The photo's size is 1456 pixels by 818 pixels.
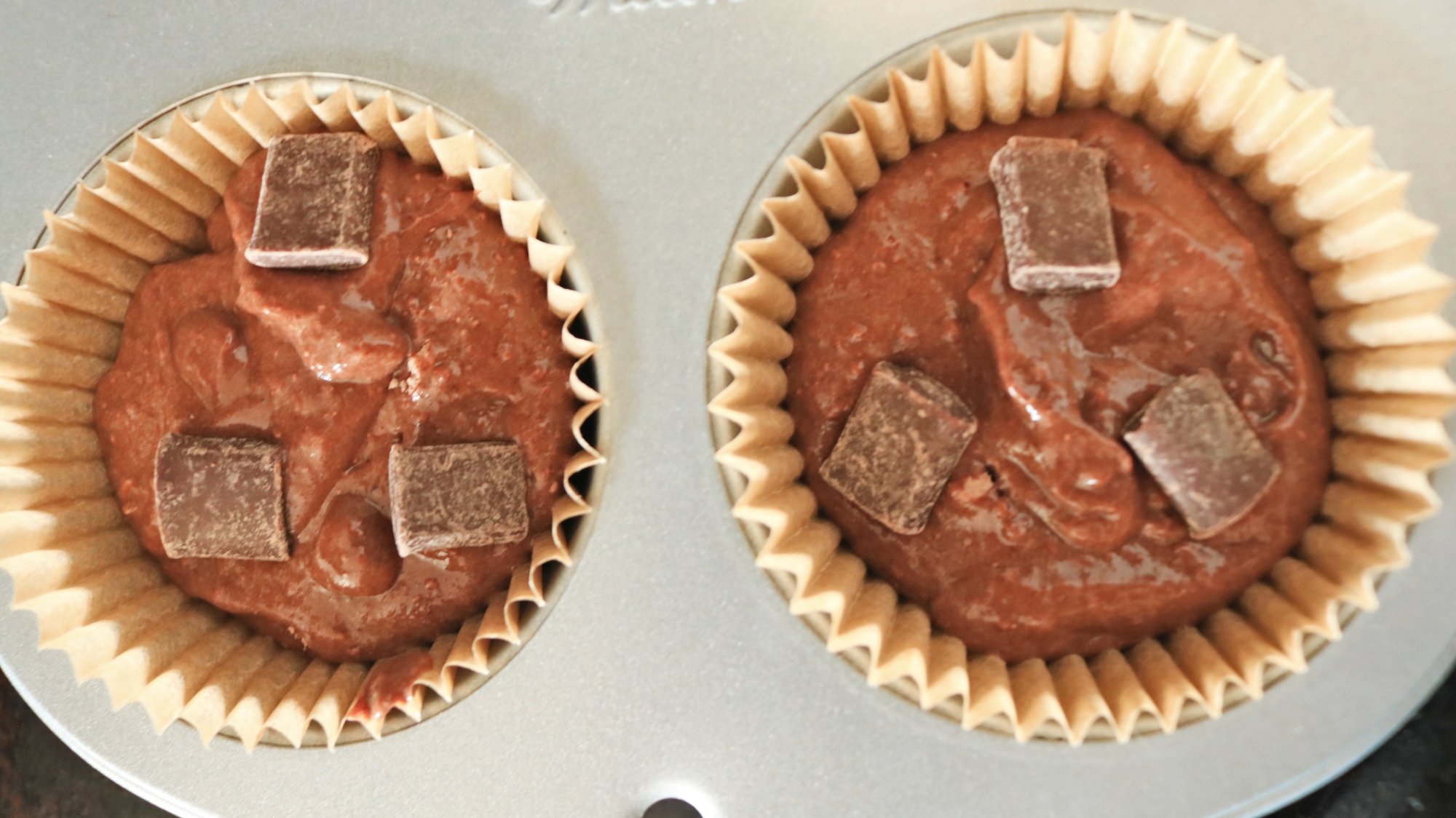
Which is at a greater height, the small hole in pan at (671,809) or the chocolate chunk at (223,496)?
the chocolate chunk at (223,496)

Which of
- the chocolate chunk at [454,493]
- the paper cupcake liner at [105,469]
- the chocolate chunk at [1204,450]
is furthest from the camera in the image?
the paper cupcake liner at [105,469]

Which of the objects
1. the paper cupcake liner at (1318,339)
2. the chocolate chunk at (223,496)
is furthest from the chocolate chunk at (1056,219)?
the chocolate chunk at (223,496)

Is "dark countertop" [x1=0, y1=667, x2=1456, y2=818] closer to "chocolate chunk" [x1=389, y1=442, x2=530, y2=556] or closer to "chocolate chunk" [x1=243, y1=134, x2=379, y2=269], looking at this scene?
"chocolate chunk" [x1=389, y1=442, x2=530, y2=556]

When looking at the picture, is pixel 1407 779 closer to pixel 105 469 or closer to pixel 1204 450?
pixel 1204 450

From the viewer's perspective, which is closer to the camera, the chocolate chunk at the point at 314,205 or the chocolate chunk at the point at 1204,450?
the chocolate chunk at the point at 1204,450

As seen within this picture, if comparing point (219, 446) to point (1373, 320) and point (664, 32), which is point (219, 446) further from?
point (1373, 320)

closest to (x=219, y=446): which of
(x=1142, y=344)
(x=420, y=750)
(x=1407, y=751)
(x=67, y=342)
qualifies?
(x=67, y=342)

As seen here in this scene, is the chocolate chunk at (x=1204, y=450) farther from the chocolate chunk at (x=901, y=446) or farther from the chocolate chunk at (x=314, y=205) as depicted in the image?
the chocolate chunk at (x=314, y=205)
